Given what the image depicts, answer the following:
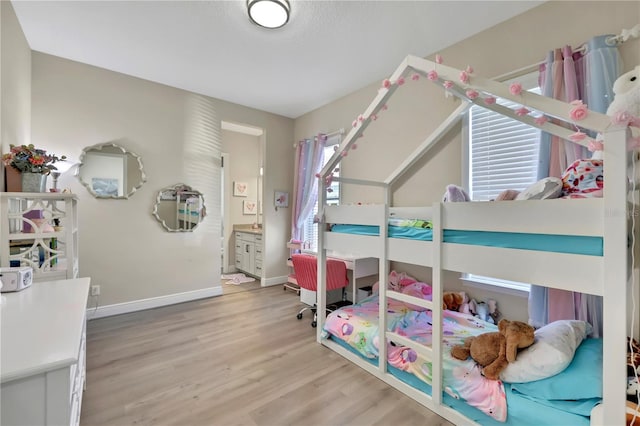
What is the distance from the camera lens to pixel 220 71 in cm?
312

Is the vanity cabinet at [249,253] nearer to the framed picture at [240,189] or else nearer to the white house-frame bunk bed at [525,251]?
the framed picture at [240,189]

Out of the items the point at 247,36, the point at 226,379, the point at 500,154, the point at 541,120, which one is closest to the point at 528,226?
the point at 541,120

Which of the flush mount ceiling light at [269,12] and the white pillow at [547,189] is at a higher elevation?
the flush mount ceiling light at [269,12]

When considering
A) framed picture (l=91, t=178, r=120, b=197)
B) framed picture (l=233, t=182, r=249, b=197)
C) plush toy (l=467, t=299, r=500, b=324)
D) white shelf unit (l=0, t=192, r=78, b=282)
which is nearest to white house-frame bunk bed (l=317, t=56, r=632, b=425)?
plush toy (l=467, t=299, r=500, b=324)

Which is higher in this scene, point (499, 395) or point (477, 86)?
point (477, 86)

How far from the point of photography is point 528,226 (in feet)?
4.31

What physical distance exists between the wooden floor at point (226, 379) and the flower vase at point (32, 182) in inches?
53.1

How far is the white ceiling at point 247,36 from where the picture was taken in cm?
215

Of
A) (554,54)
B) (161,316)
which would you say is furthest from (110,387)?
(554,54)

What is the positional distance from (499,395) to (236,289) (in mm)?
3468

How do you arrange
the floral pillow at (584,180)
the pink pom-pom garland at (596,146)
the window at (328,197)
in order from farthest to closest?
1. the window at (328,197)
2. the floral pillow at (584,180)
3. the pink pom-pom garland at (596,146)

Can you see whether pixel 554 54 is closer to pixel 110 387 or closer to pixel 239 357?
pixel 239 357

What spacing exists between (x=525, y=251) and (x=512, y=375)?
0.70 metres

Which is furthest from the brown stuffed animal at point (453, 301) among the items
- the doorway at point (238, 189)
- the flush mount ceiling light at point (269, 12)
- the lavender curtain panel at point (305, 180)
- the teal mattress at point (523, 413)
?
the doorway at point (238, 189)
